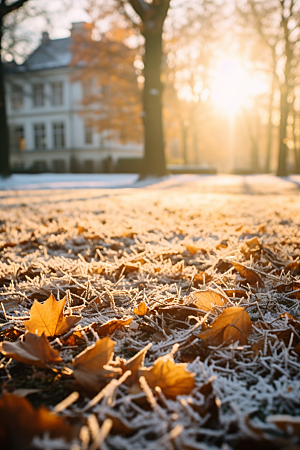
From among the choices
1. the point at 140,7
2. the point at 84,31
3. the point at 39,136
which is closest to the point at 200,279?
the point at 140,7

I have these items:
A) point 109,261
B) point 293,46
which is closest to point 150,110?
point 293,46

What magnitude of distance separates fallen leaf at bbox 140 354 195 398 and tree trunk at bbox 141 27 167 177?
10518 millimetres

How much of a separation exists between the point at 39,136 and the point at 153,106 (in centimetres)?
2447

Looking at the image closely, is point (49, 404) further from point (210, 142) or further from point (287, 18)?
point (210, 142)

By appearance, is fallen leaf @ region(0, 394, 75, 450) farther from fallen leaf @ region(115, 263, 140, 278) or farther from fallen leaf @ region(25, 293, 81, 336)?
fallen leaf @ region(115, 263, 140, 278)

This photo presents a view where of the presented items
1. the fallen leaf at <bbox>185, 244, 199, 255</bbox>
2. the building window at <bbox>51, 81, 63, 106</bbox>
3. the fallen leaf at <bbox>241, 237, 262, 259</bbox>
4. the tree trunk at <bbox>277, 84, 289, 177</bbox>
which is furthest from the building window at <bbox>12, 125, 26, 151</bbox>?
the fallen leaf at <bbox>241, 237, 262, 259</bbox>

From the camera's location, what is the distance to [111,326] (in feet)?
3.59

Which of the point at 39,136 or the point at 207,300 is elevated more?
the point at 39,136

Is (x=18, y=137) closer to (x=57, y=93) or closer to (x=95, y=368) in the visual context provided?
(x=57, y=93)

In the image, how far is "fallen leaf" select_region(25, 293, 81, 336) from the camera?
103 centimetres

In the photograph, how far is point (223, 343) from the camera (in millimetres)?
991

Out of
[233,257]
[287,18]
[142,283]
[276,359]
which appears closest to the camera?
[276,359]

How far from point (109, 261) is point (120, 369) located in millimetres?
1109

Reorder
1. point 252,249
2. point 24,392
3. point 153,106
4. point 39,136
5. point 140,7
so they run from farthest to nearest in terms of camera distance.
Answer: point 39,136
point 153,106
point 140,7
point 252,249
point 24,392
